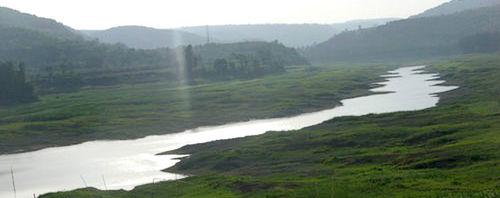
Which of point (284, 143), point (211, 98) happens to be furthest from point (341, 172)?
point (211, 98)

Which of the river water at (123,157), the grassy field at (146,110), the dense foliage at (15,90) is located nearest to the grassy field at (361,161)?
the river water at (123,157)

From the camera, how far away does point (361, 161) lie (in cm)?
6391

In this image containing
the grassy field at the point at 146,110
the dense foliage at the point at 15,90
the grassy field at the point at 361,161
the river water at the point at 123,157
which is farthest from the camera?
the dense foliage at the point at 15,90

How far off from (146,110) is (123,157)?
5618 cm

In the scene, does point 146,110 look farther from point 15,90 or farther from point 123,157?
point 123,157

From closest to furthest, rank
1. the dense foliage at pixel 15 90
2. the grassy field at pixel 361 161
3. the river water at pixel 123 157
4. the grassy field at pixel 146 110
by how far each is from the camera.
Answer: the grassy field at pixel 361 161 → the river water at pixel 123 157 → the grassy field at pixel 146 110 → the dense foliage at pixel 15 90

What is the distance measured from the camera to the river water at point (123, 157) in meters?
76.4

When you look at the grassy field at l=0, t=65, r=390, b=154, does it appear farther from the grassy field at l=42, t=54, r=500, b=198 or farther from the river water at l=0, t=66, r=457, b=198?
the grassy field at l=42, t=54, r=500, b=198

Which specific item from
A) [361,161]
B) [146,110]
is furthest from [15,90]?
[361,161]

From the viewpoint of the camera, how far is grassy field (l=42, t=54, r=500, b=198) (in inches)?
1900

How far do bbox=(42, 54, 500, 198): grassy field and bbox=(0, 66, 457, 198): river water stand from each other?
6.94 meters

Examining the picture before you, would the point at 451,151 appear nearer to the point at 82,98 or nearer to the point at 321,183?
the point at 321,183

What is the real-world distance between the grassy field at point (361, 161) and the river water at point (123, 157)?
694cm

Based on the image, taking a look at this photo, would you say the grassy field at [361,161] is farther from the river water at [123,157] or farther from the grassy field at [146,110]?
the grassy field at [146,110]
